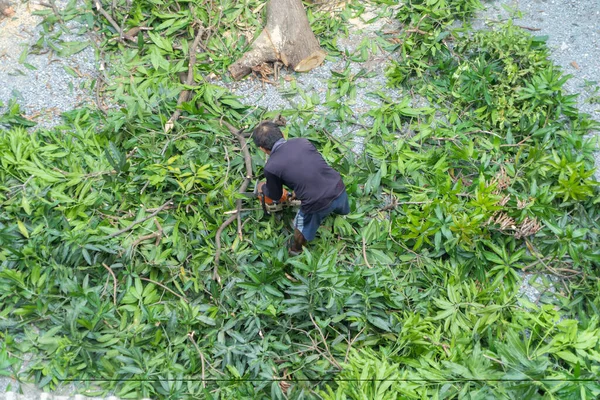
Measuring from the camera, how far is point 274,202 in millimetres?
3779

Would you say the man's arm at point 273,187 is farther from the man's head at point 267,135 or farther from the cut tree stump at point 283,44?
the cut tree stump at point 283,44

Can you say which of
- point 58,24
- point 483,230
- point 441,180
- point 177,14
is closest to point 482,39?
point 441,180

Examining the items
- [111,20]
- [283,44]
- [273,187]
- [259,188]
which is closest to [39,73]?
[111,20]

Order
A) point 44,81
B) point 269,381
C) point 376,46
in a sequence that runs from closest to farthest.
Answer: point 269,381
point 44,81
point 376,46

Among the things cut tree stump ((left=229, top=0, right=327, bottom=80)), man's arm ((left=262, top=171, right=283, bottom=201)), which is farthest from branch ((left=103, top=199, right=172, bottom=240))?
cut tree stump ((left=229, top=0, right=327, bottom=80))

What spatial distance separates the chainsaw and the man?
265mm

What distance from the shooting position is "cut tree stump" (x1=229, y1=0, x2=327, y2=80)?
4828mm

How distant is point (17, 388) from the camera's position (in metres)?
3.33

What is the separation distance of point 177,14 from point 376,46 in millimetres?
1889

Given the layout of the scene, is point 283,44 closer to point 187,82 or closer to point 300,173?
point 187,82

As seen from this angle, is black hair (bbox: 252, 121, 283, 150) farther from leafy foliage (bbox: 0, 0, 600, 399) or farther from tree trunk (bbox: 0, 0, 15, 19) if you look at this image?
tree trunk (bbox: 0, 0, 15, 19)

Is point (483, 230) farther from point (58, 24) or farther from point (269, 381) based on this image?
point (58, 24)

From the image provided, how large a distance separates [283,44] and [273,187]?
1.85 metres

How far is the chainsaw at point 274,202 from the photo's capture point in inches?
151
